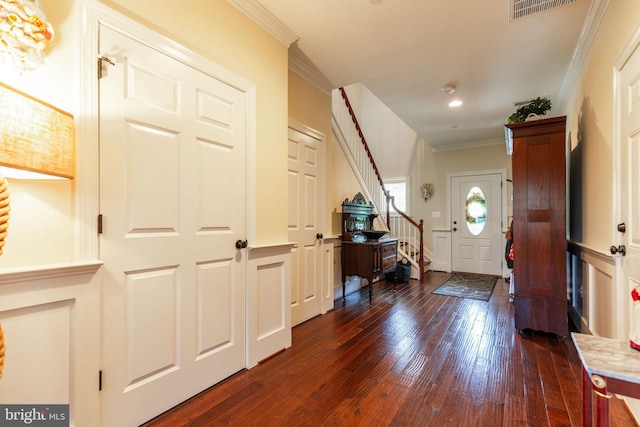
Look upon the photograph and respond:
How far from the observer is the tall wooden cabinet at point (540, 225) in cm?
276

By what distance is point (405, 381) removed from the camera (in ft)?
6.70

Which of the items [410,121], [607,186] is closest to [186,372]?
[607,186]

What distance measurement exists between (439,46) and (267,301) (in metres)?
2.80

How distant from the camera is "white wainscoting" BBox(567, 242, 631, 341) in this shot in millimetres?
1886

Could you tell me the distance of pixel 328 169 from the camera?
3.70 m

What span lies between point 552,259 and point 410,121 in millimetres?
2938

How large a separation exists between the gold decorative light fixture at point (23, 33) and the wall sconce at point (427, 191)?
641cm

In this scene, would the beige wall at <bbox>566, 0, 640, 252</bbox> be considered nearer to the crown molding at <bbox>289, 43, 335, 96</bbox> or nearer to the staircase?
the crown molding at <bbox>289, 43, 335, 96</bbox>

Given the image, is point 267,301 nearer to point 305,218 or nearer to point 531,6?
point 305,218

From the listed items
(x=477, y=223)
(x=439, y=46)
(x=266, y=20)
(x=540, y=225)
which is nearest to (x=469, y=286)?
(x=477, y=223)

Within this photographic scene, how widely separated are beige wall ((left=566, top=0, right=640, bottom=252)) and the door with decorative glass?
2.89 metres

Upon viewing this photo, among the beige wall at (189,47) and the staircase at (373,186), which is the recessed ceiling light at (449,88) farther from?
the beige wall at (189,47)

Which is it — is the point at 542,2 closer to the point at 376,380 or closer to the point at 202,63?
the point at 202,63

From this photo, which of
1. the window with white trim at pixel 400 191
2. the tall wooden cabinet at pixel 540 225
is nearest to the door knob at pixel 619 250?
the tall wooden cabinet at pixel 540 225
